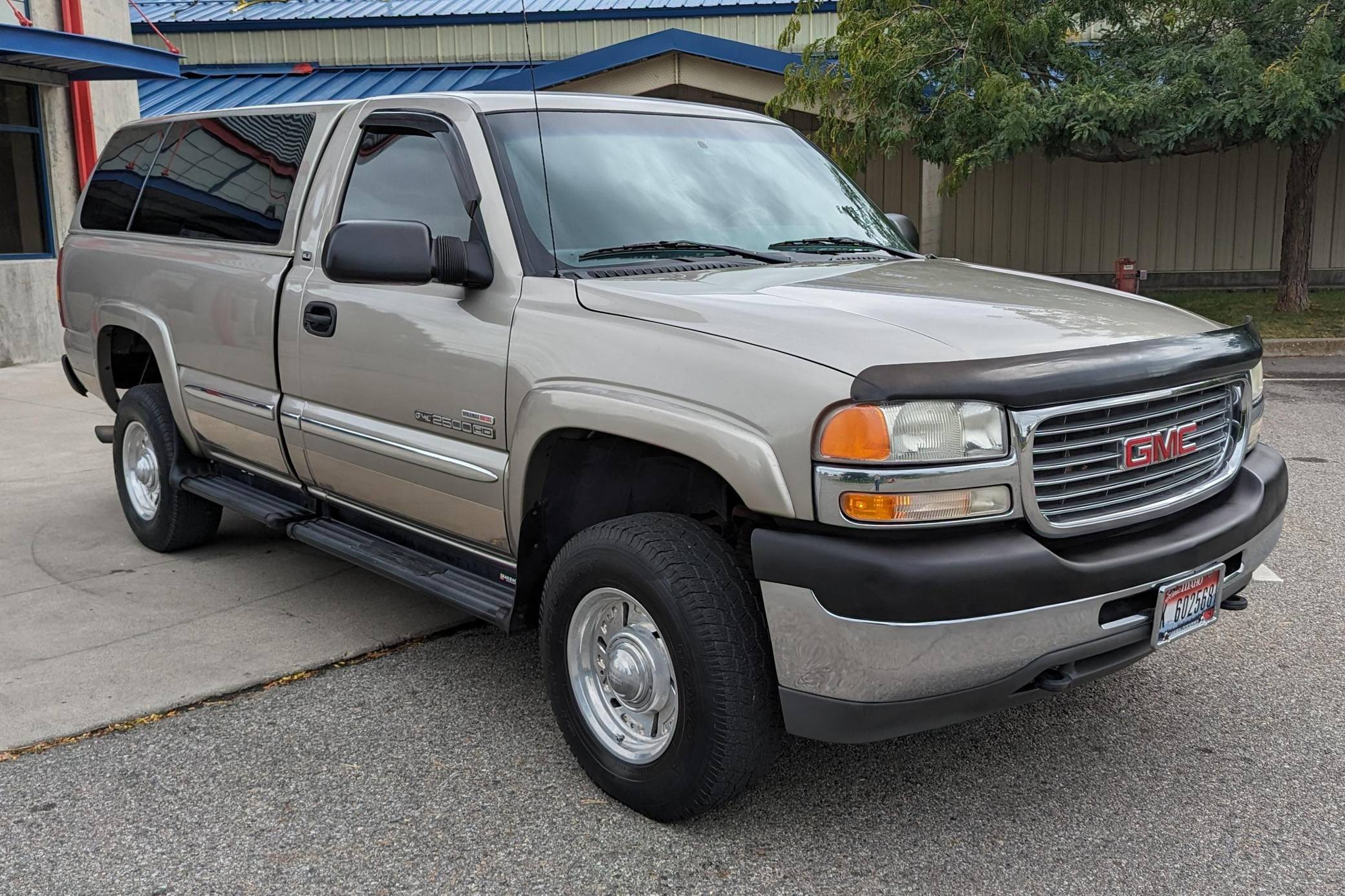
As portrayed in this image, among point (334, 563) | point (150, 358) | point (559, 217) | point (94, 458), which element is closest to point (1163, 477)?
point (559, 217)

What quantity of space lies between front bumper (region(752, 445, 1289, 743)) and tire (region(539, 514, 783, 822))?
0.45ft

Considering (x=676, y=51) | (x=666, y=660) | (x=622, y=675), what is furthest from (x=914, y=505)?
(x=676, y=51)

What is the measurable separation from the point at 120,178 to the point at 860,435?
470cm

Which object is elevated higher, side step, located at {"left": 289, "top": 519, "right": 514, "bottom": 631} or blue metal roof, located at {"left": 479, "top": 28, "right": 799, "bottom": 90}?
blue metal roof, located at {"left": 479, "top": 28, "right": 799, "bottom": 90}


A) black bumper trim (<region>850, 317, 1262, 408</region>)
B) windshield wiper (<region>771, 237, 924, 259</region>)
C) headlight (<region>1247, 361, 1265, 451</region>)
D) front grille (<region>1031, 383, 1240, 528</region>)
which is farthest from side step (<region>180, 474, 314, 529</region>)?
headlight (<region>1247, 361, 1265, 451</region>)

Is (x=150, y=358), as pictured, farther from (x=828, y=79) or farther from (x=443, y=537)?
(x=828, y=79)

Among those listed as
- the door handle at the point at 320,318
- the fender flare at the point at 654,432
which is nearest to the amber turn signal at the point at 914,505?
the fender flare at the point at 654,432

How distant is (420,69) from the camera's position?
65.9 ft

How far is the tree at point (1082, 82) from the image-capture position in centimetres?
1262

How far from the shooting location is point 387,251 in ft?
11.7

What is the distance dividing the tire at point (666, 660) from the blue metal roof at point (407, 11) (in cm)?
1771

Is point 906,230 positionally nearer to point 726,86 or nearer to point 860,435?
point 860,435

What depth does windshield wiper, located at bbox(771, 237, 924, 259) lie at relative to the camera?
4176 mm

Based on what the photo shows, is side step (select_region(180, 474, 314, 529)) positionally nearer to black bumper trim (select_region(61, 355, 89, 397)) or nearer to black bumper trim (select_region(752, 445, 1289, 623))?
black bumper trim (select_region(61, 355, 89, 397))
